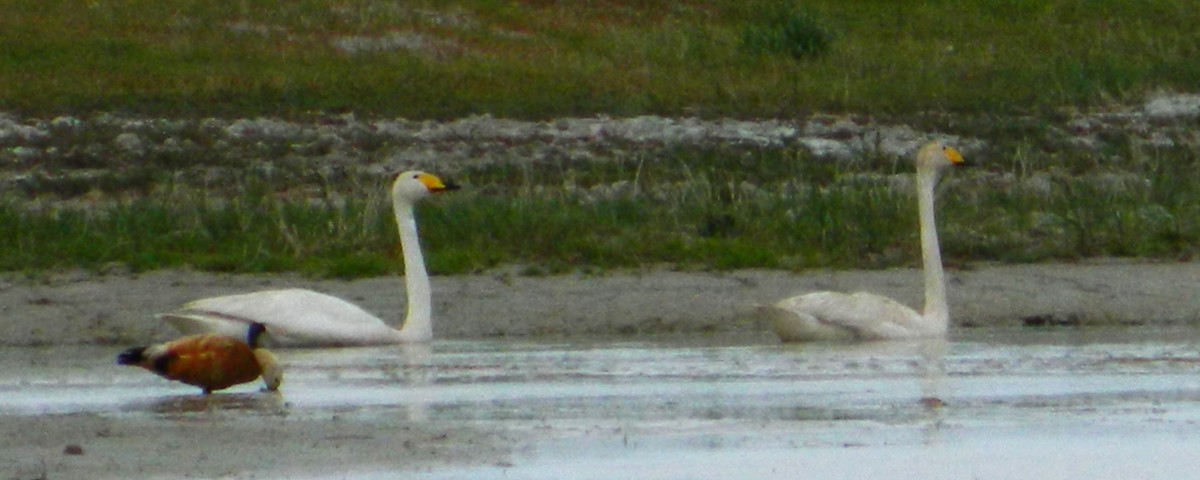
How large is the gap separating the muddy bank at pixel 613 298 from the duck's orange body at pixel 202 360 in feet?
11.9

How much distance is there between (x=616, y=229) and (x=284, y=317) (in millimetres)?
4537

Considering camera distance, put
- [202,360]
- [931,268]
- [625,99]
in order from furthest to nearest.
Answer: [625,99] < [931,268] < [202,360]

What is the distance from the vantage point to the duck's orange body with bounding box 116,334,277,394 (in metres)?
10.9

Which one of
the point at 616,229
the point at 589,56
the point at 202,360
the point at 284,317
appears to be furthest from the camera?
the point at 589,56

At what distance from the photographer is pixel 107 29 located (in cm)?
3756

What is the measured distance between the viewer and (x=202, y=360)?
10859 millimetres

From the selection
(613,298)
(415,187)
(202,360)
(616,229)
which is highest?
(415,187)

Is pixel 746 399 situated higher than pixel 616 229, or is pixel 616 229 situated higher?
pixel 746 399

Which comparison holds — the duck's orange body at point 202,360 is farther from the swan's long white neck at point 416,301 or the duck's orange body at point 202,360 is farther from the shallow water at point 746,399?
the swan's long white neck at point 416,301

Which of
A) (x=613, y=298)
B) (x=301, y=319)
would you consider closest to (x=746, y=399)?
(x=301, y=319)

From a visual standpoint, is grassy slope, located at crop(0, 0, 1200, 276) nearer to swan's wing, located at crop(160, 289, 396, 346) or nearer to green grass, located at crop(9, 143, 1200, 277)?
green grass, located at crop(9, 143, 1200, 277)

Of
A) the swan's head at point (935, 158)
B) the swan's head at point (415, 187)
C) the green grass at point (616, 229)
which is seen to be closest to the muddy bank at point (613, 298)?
the green grass at point (616, 229)

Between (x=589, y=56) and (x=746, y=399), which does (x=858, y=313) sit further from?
(x=589, y=56)

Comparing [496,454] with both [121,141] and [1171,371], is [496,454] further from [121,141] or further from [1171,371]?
[121,141]
